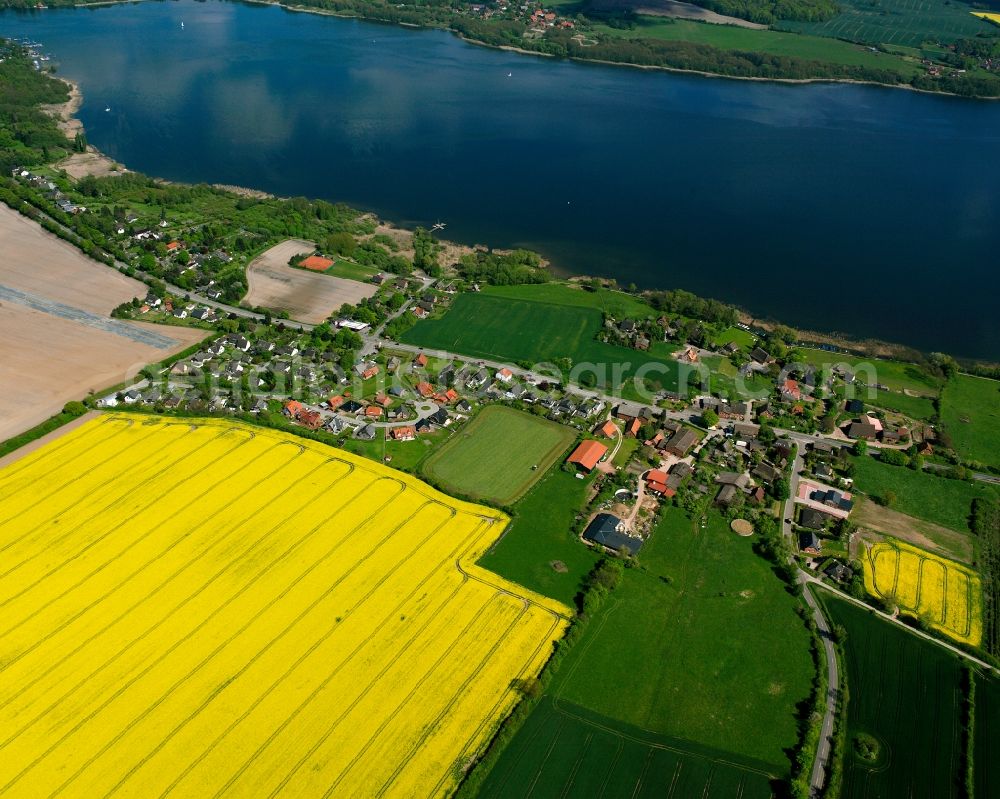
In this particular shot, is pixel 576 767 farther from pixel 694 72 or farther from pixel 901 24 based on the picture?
pixel 901 24

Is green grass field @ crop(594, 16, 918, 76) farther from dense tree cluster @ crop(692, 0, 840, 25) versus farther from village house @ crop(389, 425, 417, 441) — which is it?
village house @ crop(389, 425, 417, 441)

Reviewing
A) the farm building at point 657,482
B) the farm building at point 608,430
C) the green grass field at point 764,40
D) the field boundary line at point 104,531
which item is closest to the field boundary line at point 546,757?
the farm building at point 657,482

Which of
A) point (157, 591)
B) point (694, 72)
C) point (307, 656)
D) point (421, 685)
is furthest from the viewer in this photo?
point (694, 72)

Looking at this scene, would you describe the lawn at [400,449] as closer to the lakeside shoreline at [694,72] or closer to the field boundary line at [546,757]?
the field boundary line at [546,757]

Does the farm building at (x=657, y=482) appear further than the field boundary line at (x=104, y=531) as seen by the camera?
Yes

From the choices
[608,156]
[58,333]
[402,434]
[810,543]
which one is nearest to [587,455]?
[402,434]

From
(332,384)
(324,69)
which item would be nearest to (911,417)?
(332,384)
